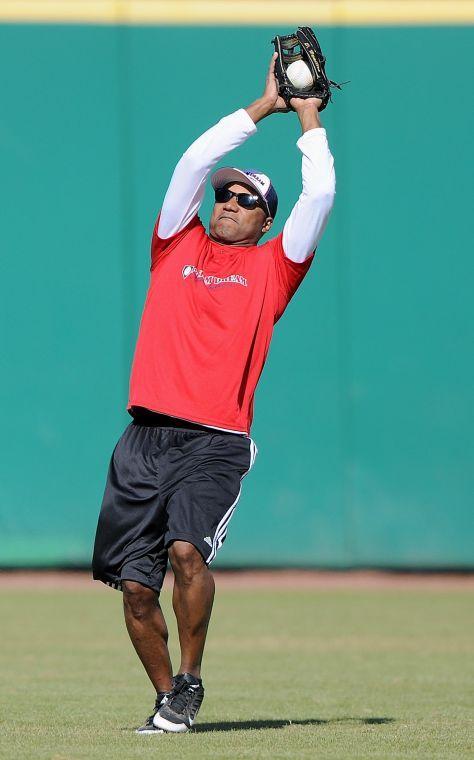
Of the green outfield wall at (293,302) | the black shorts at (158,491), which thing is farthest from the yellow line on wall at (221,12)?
the black shorts at (158,491)

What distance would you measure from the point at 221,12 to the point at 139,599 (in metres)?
8.70

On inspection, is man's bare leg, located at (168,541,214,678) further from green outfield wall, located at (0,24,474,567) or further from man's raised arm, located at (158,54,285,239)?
green outfield wall, located at (0,24,474,567)

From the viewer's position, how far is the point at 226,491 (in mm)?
5664

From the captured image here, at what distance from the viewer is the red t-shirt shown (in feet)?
18.7

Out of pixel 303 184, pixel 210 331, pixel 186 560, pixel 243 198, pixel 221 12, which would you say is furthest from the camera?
pixel 221 12

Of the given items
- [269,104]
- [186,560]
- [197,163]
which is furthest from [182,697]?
[269,104]

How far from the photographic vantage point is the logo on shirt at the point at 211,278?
577 cm

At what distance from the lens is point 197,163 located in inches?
228

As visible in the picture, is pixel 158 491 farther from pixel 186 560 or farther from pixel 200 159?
pixel 200 159

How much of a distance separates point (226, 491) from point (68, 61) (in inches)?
329

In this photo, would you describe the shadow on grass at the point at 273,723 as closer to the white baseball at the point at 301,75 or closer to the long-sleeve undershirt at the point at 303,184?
the long-sleeve undershirt at the point at 303,184

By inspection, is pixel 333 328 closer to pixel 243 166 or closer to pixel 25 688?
pixel 243 166

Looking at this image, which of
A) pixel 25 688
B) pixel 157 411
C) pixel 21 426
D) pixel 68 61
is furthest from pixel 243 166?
pixel 157 411

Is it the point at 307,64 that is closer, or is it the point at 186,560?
the point at 186,560
